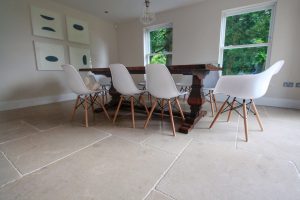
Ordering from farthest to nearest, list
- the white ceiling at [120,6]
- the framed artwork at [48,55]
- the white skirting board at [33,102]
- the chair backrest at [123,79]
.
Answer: the white ceiling at [120,6] < the framed artwork at [48,55] < the white skirting board at [33,102] < the chair backrest at [123,79]

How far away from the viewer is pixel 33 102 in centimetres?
344

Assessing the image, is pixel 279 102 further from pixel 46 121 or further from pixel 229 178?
pixel 46 121

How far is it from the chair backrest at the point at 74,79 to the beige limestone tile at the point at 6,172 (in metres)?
1.13

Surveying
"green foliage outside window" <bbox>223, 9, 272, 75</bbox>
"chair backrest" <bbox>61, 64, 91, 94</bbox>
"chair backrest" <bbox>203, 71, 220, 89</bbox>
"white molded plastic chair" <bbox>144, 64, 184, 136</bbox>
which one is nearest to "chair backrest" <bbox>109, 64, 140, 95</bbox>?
"white molded plastic chair" <bbox>144, 64, 184, 136</bbox>

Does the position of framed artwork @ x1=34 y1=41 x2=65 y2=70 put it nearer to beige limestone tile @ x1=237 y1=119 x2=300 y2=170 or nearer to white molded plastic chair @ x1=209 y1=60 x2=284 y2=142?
white molded plastic chair @ x1=209 y1=60 x2=284 y2=142

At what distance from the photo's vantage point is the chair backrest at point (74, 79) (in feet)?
6.58

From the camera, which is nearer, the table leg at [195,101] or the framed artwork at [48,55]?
the table leg at [195,101]

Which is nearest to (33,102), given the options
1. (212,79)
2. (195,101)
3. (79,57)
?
(79,57)

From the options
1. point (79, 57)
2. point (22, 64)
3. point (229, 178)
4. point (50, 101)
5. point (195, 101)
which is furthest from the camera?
point (79, 57)

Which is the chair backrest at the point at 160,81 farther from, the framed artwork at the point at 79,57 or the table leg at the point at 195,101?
the framed artwork at the point at 79,57

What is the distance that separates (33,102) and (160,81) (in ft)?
10.9

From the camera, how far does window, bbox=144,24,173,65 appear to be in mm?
4367

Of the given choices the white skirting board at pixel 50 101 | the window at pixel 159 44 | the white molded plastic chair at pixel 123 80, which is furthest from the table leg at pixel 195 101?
the window at pixel 159 44

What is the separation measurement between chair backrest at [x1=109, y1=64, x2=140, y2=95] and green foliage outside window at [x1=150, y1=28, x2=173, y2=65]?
8.75 feet
